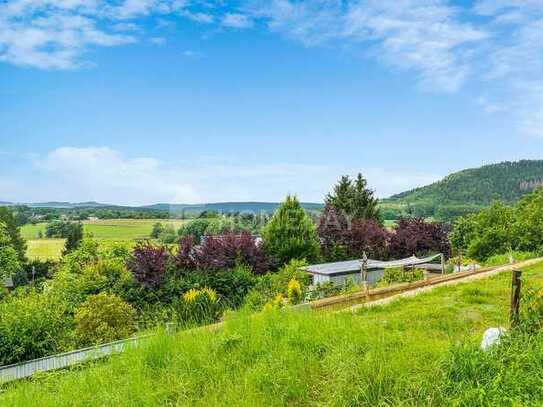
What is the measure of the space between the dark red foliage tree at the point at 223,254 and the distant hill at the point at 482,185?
49.2 m

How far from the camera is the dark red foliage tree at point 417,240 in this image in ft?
64.6

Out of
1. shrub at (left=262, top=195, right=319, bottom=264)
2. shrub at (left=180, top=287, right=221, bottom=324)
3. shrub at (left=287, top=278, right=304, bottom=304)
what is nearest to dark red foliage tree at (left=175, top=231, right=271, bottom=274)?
shrub at (left=262, top=195, right=319, bottom=264)

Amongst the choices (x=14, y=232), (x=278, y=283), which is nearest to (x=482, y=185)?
(x=14, y=232)

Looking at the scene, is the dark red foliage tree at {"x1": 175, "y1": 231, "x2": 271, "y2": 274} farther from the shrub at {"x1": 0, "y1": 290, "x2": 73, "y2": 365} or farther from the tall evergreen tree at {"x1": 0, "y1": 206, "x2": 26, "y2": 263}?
the tall evergreen tree at {"x1": 0, "y1": 206, "x2": 26, "y2": 263}

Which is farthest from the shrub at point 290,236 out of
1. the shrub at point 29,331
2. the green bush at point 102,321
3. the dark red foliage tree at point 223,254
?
the shrub at point 29,331

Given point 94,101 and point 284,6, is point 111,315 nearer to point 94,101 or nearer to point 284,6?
point 284,6

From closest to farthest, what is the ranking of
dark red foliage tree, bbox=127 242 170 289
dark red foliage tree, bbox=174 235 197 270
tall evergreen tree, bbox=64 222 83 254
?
dark red foliage tree, bbox=127 242 170 289 < dark red foliage tree, bbox=174 235 197 270 < tall evergreen tree, bbox=64 222 83 254

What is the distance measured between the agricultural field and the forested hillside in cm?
3565

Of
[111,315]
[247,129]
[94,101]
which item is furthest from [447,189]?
[111,315]

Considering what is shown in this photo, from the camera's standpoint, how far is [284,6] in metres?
11.7

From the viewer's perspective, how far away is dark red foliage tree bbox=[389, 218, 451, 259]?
19703 millimetres

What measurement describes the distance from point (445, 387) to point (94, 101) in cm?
1845

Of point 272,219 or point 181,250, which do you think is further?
point 272,219

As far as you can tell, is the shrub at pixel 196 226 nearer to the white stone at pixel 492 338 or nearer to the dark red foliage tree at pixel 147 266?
the dark red foliage tree at pixel 147 266
